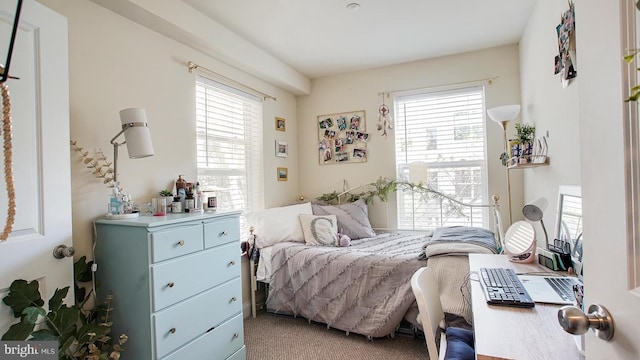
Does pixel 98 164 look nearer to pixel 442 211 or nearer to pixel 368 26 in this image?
pixel 368 26

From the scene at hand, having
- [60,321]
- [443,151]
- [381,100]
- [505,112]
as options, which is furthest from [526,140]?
[60,321]

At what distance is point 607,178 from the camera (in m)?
0.56

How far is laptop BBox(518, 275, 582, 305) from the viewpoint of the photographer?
1.17 m

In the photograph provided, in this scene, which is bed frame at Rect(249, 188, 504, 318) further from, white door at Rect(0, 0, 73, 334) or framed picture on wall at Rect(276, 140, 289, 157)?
white door at Rect(0, 0, 73, 334)

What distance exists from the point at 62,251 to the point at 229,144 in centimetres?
176

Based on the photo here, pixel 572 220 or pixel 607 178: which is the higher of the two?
pixel 607 178

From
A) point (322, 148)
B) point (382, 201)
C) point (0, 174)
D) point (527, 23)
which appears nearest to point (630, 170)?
point (0, 174)

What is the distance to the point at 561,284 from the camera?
1323mm

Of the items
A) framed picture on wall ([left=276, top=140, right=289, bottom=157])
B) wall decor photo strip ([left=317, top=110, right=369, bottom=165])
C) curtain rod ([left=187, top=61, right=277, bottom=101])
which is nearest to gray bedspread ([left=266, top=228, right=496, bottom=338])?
framed picture on wall ([left=276, top=140, right=289, bottom=157])

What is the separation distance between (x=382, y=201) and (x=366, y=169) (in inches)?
17.0

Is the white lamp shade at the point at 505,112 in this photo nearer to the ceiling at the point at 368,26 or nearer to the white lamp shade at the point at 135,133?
the ceiling at the point at 368,26

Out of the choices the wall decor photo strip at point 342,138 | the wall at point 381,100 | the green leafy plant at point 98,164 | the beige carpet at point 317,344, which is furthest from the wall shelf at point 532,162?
the green leafy plant at point 98,164

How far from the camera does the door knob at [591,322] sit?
55 cm

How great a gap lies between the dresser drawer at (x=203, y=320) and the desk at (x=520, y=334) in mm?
1451
